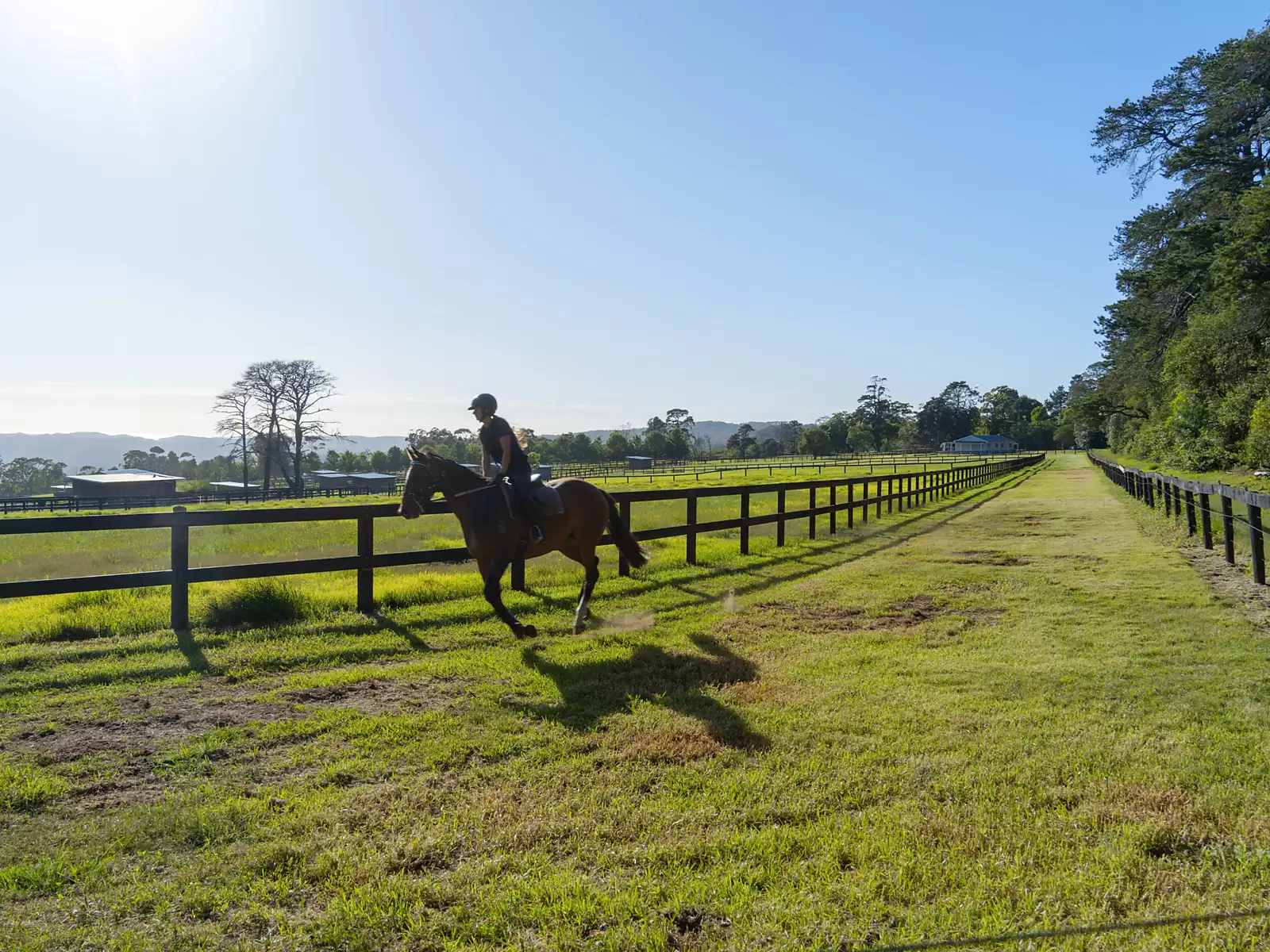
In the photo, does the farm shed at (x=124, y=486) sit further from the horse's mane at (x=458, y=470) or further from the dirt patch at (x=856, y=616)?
the dirt patch at (x=856, y=616)

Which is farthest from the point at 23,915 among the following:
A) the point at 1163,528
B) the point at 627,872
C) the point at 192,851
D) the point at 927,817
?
the point at 1163,528

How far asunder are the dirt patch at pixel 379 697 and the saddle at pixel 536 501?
7.27ft

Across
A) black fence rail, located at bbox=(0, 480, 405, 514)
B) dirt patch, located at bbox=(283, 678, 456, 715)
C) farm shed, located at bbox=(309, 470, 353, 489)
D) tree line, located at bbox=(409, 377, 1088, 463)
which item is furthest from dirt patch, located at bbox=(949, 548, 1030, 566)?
tree line, located at bbox=(409, 377, 1088, 463)

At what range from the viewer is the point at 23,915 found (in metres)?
2.74

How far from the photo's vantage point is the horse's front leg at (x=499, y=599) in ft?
23.0

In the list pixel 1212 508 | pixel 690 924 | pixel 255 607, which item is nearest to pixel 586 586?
pixel 255 607

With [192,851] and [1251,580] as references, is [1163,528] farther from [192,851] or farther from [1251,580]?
[192,851]

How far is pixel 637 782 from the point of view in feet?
12.6

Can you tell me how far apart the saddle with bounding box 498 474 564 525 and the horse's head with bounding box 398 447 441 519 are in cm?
72

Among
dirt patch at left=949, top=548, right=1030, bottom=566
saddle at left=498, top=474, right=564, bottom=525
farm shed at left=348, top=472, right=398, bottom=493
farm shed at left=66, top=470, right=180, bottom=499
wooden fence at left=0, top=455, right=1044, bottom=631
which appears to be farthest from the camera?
farm shed at left=348, top=472, right=398, bottom=493

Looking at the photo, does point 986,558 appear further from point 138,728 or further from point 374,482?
point 374,482

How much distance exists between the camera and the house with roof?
16062 cm

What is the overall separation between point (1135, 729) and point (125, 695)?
22.6 feet

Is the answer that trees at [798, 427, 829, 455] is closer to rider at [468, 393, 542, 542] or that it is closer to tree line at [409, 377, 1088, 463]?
tree line at [409, 377, 1088, 463]
